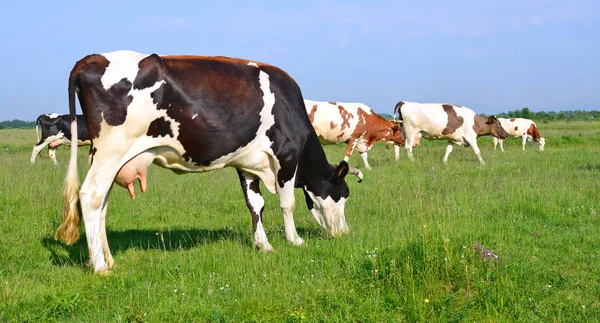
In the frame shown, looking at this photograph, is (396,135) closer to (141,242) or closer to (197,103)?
(141,242)

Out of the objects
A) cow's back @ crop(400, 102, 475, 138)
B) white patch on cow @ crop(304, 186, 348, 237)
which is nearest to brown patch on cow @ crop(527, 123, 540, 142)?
cow's back @ crop(400, 102, 475, 138)

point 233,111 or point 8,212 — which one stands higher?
point 233,111

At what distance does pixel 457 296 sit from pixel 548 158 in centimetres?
1515

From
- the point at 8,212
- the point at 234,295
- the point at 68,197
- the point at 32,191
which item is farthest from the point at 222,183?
the point at 234,295

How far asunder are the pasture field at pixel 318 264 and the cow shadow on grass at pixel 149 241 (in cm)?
4

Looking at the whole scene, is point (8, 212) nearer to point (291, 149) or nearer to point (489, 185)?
point (291, 149)

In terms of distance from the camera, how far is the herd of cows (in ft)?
19.4

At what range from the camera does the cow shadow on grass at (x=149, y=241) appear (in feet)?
22.9

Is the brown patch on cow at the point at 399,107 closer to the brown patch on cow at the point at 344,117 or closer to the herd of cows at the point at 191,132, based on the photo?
the brown patch on cow at the point at 344,117

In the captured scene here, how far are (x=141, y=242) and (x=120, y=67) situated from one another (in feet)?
8.75

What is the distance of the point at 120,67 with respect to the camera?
601 centimetres

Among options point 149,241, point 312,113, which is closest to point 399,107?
point 312,113

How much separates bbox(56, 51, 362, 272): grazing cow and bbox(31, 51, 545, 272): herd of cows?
0.03 ft

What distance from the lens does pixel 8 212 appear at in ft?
28.8
